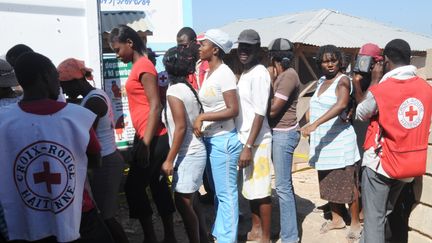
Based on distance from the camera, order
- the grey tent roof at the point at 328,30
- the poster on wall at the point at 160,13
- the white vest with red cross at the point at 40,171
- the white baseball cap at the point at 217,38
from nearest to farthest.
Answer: the white vest with red cross at the point at 40,171 → the white baseball cap at the point at 217,38 → the poster on wall at the point at 160,13 → the grey tent roof at the point at 328,30

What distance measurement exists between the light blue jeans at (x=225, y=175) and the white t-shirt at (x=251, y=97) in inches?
5.5

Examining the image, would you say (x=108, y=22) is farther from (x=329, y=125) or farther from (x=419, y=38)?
(x=419, y=38)

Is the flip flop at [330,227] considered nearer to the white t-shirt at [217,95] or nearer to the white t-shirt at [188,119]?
the white t-shirt at [217,95]

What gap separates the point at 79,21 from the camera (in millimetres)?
4238

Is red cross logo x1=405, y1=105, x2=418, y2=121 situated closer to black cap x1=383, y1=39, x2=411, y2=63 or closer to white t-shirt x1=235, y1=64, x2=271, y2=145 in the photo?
black cap x1=383, y1=39, x2=411, y2=63

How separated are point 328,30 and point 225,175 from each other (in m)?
10.3

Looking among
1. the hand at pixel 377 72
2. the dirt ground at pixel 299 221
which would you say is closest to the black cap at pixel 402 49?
the hand at pixel 377 72

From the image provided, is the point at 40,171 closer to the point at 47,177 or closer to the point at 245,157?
the point at 47,177

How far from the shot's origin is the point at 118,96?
5.04 metres

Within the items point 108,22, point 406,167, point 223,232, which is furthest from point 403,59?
point 108,22

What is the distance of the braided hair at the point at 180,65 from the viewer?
3.41m

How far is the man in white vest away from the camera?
2.06 metres

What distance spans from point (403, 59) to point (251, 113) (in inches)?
46.5

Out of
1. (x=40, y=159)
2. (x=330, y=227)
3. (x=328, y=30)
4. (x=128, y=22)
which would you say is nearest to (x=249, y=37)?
(x=330, y=227)
